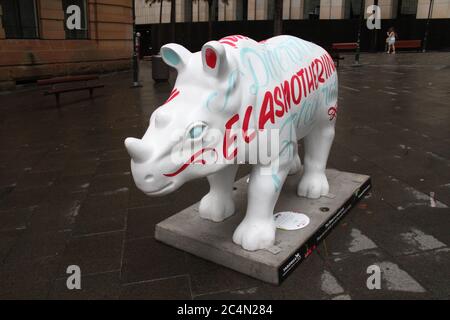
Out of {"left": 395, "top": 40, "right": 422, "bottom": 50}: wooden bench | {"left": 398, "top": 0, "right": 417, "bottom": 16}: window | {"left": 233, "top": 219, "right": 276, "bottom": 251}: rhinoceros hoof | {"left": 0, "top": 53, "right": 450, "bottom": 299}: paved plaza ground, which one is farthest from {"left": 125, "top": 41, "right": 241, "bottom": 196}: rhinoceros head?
{"left": 398, "top": 0, "right": 417, "bottom": 16}: window

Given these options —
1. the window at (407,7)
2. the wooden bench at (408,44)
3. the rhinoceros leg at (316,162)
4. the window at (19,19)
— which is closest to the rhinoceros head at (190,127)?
the rhinoceros leg at (316,162)

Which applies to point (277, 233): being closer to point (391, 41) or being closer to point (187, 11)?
point (391, 41)

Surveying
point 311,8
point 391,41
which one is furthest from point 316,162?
point 311,8

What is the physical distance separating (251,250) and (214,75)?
1.24 meters

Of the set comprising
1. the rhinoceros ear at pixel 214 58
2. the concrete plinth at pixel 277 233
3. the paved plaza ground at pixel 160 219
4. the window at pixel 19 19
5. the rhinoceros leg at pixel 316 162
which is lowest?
the paved plaza ground at pixel 160 219

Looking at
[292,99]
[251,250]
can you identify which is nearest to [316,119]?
[292,99]

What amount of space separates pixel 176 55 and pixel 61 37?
13655 mm

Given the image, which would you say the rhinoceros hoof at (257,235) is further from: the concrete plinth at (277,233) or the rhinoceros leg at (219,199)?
the rhinoceros leg at (219,199)

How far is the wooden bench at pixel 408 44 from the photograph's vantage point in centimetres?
2822

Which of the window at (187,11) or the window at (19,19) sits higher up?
the window at (187,11)

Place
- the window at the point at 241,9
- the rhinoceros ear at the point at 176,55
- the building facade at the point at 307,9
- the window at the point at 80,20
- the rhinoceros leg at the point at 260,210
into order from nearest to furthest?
the rhinoceros ear at the point at 176,55, the rhinoceros leg at the point at 260,210, the window at the point at 80,20, the building facade at the point at 307,9, the window at the point at 241,9

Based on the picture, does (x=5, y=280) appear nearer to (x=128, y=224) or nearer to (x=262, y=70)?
(x=128, y=224)
